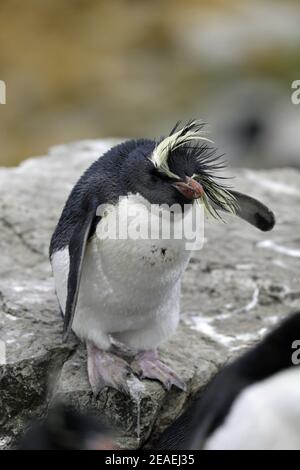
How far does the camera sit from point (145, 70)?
32.7 feet

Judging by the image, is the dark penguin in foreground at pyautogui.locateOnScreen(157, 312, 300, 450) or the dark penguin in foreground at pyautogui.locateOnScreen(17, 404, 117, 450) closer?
the dark penguin in foreground at pyautogui.locateOnScreen(157, 312, 300, 450)

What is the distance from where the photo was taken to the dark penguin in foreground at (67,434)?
8.51 feet

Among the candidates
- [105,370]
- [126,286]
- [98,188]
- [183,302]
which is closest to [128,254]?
[126,286]

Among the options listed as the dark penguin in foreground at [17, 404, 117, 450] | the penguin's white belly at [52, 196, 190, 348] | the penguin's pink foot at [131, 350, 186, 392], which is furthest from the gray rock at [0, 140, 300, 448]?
the dark penguin in foreground at [17, 404, 117, 450]

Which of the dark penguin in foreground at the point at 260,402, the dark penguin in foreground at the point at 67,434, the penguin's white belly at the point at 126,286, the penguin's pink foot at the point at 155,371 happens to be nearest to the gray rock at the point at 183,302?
the penguin's pink foot at the point at 155,371

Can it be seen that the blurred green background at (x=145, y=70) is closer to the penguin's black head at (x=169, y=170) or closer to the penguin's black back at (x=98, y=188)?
the penguin's black back at (x=98, y=188)

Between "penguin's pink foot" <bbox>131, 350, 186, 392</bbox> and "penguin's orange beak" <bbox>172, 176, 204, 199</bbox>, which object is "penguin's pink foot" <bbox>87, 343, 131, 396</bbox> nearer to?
"penguin's pink foot" <bbox>131, 350, 186, 392</bbox>

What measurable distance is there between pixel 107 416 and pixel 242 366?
0.59m

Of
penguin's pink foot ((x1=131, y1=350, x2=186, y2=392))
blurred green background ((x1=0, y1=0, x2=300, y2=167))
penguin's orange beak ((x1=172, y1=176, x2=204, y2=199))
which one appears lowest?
penguin's pink foot ((x1=131, y1=350, x2=186, y2=392))

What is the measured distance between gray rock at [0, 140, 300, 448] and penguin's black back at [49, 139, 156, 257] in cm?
33

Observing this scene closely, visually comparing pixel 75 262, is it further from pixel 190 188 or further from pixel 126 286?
pixel 190 188

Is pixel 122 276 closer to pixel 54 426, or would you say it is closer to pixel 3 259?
pixel 54 426

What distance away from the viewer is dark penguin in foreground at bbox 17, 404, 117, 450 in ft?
8.51

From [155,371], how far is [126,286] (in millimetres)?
309
